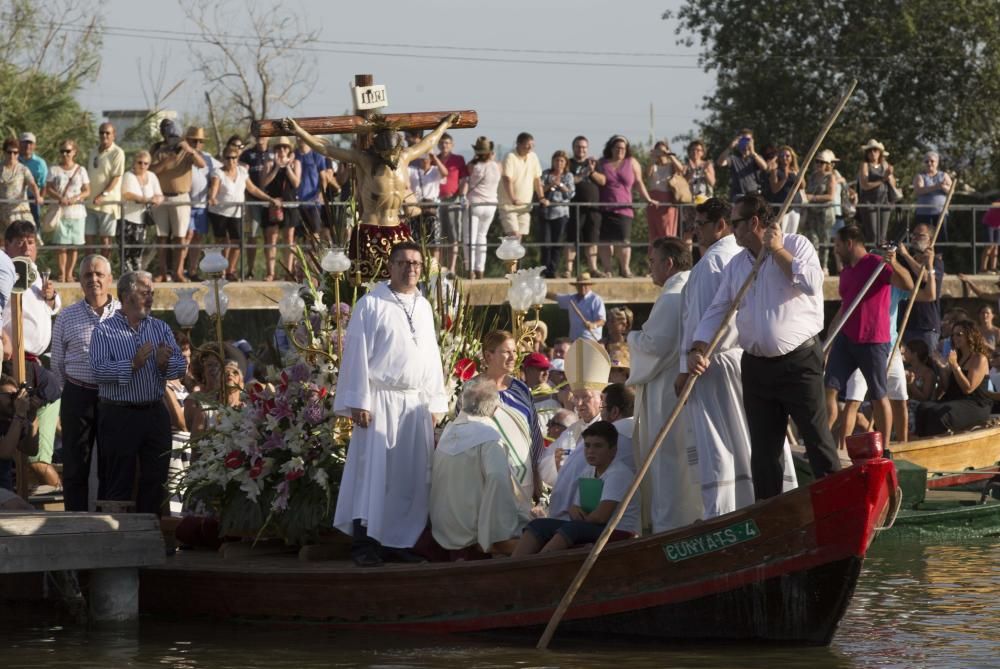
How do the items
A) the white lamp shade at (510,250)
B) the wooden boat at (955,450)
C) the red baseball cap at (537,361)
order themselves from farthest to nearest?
the wooden boat at (955,450)
the red baseball cap at (537,361)
the white lamp shade at (510,250)

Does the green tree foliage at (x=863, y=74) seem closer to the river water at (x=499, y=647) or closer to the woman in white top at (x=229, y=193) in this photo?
the woman in white top at (x=229, y=193)

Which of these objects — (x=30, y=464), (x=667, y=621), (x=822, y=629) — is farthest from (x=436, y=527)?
(x=30, y=464)

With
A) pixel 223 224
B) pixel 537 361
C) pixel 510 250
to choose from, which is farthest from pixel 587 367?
pixel 223 224

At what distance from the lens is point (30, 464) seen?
1371 centimetres

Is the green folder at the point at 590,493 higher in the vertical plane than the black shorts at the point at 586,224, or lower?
lower

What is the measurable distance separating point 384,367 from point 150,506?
2.08 m

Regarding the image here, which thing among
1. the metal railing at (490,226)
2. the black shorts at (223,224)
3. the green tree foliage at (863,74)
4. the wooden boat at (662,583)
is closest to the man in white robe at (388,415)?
the wooden boat at (662,583)

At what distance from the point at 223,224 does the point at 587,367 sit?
9263 millimetres

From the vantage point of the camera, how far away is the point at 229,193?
2033 centimetres

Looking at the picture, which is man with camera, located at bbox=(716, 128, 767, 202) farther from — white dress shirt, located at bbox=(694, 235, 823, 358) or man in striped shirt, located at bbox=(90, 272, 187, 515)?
white dress shirt, located at bbox=(694, 235, 823, 358)

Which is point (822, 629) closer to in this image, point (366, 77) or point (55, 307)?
point (366, 77)

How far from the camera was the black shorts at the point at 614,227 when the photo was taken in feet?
73.3

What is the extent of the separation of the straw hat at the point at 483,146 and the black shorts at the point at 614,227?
1.72m

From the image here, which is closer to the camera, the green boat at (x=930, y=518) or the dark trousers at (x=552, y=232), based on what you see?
the green boat at (x=930, y=518)
